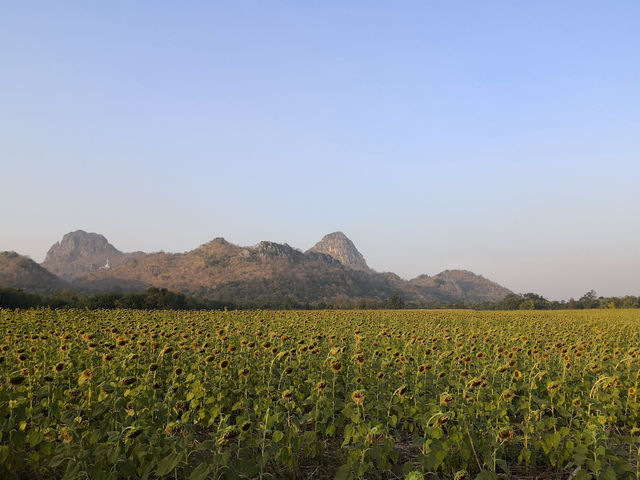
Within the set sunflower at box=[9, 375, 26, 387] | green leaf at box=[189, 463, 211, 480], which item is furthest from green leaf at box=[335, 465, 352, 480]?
sunflower at box=[9, 375, 26, 387]

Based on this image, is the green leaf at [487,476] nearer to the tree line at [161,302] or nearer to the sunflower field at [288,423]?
the sunflower field at [288,423]

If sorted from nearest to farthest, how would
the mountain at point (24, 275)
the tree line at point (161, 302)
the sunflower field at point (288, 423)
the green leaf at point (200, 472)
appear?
the green leaf at point (200, 472) < the sunflower field at point (288, 423) < the tree line at point (161, 302) < the mountain at point (24, 275)

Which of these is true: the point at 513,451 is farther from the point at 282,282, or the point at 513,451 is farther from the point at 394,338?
the point at 282,282

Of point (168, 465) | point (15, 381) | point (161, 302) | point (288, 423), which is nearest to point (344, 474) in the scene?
point (288, 423)

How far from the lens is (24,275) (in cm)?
12875

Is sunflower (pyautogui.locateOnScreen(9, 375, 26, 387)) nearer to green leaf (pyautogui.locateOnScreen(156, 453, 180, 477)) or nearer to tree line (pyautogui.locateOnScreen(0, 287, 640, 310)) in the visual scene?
green leaf (pyautogui.locateOnScreen(156, 453, 180, 477))

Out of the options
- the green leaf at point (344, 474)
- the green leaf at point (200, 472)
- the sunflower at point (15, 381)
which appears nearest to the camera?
the green leaf at point (200, 472)

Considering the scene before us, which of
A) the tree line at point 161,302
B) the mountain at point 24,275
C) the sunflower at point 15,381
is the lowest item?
the tree line at point 161,302

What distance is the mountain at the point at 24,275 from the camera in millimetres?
119438

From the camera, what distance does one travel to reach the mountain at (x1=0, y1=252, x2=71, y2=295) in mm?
119438

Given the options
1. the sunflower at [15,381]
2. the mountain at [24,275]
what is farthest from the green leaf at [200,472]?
the mountain at [24,275]

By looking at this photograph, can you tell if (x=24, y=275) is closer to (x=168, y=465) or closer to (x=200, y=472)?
(x=168, y=465)

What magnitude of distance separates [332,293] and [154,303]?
112984 mm

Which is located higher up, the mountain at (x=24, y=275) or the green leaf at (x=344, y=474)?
the mountain at (x=24, y=275)
